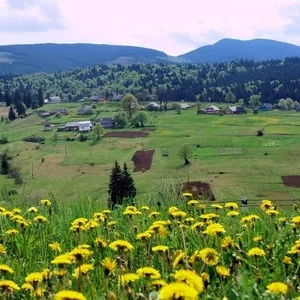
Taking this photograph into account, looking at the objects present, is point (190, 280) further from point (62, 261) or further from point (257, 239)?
point (257, 239)

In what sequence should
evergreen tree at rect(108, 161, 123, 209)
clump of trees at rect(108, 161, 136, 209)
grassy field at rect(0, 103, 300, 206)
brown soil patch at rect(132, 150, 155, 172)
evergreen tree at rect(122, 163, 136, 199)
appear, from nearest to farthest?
1. clump of trees at rect(108, 161, 136, 209)
2. evergreen tree at rect(108, 161, 123, 209)
3. evergreen tree at rect(122, 163, 136, 199)
4. grassy field at rect(0, 103, 300, 206)
5. brown soil patch at rect(132, 150, 155, 172)

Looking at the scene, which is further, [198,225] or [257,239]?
[198,225]

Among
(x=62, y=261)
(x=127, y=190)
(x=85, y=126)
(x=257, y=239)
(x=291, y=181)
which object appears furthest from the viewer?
(x=85, y=126)

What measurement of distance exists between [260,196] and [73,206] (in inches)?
2045

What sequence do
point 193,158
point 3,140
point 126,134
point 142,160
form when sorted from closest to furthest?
point 193,158 → point 142,160 → point 126,134 → point 3,140

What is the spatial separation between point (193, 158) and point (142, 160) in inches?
355

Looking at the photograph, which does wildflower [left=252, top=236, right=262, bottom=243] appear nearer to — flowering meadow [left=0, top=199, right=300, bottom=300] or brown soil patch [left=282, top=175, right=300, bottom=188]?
flowering meadow [left=0, top=199, right=300, bottom=300]

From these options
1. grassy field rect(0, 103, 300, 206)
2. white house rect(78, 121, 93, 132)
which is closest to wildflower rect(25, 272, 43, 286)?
grassy field rect(0, 103, 300, 206)

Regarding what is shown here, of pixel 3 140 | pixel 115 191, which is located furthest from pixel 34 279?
pixel 3 140

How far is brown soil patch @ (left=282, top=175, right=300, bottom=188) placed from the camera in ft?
211

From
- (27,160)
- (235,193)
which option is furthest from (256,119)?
(235,193)

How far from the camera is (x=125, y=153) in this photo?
313ft

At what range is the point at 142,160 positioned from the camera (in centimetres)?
9050

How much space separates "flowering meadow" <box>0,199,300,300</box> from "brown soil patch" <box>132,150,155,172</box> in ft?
250
